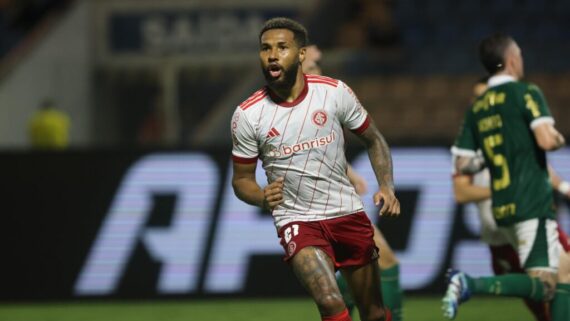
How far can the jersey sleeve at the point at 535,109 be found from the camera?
6902 millimetres

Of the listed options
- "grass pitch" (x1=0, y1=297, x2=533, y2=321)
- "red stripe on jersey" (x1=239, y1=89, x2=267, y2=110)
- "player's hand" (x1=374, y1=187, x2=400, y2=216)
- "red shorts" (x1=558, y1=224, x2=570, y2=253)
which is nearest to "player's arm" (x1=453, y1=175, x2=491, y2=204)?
"red shorts" (x1=558, y1=224, x2=570, y2=253)

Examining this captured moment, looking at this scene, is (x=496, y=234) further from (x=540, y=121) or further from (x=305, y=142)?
(x=305, y=142)

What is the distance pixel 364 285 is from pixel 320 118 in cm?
92

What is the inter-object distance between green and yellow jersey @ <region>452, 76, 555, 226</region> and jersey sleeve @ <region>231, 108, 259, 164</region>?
1.54 meters

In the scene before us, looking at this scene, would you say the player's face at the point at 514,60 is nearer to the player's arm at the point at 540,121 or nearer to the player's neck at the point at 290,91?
the player's arm at the point at 540,121

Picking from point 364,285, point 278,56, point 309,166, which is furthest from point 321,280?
point 278,56

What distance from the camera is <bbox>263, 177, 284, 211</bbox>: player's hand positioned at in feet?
20.2

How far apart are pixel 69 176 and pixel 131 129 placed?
10.00 metres

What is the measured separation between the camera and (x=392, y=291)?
26.2ft

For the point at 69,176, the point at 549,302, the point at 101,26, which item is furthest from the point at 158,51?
the point at 549,302

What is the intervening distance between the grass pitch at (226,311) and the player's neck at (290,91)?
3.91 m

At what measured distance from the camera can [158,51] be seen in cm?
2123

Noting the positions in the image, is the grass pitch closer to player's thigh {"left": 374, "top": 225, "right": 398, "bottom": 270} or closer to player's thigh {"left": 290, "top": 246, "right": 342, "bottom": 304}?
player's thigh {"left": 374, "top": 225, "right": 398, "bottom": 270}

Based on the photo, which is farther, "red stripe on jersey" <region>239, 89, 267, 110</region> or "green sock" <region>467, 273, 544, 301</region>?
"green sock" <region>467, 273, 544, 301</region>
